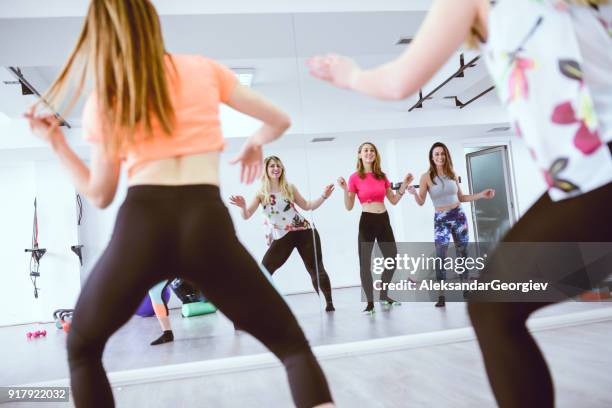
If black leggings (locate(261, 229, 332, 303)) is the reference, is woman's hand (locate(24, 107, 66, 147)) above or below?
above

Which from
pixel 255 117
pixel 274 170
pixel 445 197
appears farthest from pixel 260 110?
pixel 445 197

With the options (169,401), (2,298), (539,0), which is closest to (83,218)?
(2,298)

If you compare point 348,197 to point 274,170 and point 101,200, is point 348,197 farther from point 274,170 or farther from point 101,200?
point 101,200

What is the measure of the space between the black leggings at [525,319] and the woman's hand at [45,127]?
916mm

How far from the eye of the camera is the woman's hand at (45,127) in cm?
111

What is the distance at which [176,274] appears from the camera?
3.35 ft

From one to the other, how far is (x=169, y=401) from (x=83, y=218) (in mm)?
1237

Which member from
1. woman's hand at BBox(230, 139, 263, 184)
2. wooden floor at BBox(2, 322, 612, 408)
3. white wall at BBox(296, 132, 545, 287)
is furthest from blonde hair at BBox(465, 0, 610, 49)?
white wall at BBox(296, 132, 545, 287)

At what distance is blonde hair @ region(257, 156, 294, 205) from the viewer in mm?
3256

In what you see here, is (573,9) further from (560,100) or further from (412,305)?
(412,305)

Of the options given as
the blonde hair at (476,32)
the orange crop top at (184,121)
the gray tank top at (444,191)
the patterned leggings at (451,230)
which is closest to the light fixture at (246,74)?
the gray tank top at (444,191)

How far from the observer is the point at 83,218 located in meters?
3.04

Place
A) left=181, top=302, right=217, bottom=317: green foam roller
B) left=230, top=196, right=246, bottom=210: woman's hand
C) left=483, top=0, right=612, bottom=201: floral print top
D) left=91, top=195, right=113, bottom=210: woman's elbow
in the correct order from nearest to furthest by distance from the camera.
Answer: left=483, top=0, right=612, bottom=201: floral print top → left=91, top=195, right=113, bottom=210: woman's elbow → left=230, top=196, right=246, bottom=210: woman's hand → left=181, top=302, right=217, bottom=317: green foam roller

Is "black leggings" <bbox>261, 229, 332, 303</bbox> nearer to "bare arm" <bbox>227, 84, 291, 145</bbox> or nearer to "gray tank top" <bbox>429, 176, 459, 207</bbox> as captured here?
"gray tank top" <bbox>429, 176, 459, 207</bbox>
